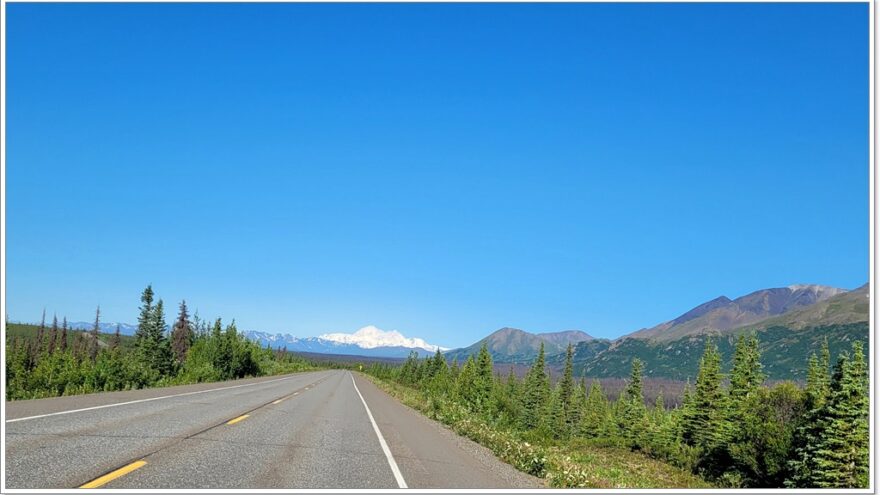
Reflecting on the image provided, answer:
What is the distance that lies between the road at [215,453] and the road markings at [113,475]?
1cm

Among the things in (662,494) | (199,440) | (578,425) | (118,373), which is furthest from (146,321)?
(662,494)

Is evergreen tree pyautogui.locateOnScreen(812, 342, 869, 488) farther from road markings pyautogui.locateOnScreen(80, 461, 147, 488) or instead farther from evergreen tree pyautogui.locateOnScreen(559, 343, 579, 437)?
evergreen tree pyautogui.locateOnScreen(559, 343, 579, 437)

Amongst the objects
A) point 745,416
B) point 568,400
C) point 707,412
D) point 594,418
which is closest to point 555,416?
point 568,400

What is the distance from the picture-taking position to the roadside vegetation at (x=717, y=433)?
2258 centimetres

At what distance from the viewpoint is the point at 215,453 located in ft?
38.2

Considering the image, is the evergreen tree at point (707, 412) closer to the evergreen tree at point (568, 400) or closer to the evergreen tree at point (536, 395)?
the evergreen tree at point (536, 395)

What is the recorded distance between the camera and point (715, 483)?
158ft

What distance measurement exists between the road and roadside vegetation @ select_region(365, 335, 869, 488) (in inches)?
99.8

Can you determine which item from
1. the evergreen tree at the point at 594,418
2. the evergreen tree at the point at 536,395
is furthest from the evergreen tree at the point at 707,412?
the evergreen tree at the point at 536,395

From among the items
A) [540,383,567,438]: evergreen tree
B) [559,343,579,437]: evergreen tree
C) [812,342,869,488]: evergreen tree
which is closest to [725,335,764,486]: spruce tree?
[812,342,869,488]: evergreen tree

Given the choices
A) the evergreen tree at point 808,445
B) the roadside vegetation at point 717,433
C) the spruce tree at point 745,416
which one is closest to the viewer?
the roadside vegetation at point 717,433

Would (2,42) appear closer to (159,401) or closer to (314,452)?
(314,452)

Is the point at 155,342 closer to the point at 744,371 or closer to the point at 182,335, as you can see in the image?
the point at 182,335

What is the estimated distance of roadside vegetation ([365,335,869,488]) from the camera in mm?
22578
